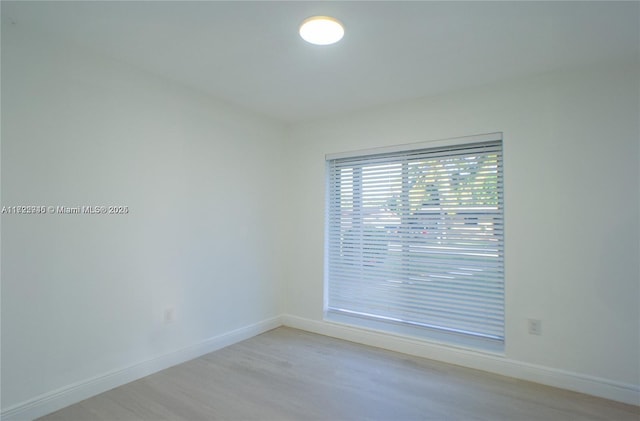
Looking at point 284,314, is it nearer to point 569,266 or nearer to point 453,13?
point 569,266

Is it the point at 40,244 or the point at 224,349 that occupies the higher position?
the point at 40,244

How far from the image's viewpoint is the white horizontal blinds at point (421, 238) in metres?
2.90

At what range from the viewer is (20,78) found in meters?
2.04

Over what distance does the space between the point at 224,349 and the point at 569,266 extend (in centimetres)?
298

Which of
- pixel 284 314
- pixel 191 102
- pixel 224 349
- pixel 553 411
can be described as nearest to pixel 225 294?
pixel 224 349

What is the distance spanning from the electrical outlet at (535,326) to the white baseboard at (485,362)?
25 centimetres

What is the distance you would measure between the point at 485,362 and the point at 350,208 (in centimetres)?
186

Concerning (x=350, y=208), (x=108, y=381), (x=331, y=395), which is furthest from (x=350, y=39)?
(x=108, y=381)

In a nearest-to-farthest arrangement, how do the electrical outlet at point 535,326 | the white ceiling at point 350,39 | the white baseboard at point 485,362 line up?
the white ceiling at point 350,39 → the white baseboard at point 485,362 → the electrical outlet at point 535,326

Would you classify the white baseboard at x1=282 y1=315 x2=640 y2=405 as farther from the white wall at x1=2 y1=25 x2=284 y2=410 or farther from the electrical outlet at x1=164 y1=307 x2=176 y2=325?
the electrical outlet at x1=164 y1=307 x2=176 y2=325

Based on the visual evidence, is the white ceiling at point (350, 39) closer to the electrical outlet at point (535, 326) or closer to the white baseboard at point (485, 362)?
the electrical outlet at point (535, 326)

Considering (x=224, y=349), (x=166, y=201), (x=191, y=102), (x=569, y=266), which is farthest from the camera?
(x=224, y=349)

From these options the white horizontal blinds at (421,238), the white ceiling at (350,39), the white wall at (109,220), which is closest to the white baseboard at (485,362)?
the white horizontal blinds at (421,238)

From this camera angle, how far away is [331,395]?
2.38 metres
